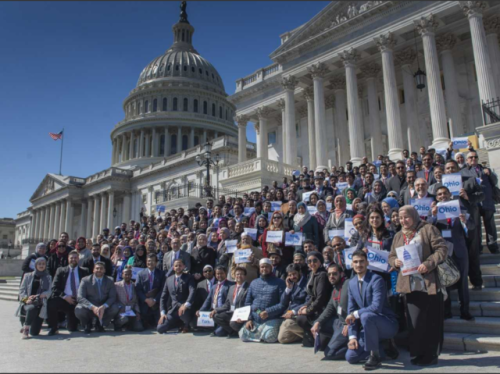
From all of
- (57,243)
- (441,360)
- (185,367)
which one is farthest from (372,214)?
(57,243)

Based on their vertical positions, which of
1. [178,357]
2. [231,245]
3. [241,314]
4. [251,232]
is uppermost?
[251,232]

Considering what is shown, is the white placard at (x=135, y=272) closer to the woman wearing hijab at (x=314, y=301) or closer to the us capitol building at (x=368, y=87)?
the woman wearing hijab at (x=314, y=301)

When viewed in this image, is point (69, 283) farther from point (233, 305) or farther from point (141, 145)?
point (141, 145)

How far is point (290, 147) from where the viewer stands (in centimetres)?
3106

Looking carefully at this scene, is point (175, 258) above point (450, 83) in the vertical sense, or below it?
below

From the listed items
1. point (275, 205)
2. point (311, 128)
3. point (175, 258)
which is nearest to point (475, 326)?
point (175, 258)

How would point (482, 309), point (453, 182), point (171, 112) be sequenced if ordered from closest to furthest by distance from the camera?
point (482, 309), point (453, 182), point (171, 112)

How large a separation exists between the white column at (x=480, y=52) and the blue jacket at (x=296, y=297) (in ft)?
56.6

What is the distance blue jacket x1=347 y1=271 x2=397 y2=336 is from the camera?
6.34m

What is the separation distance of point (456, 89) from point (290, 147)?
11346 millimetres

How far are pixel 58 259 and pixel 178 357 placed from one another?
21.4 ft

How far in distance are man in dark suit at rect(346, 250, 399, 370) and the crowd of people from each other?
0.02 meters

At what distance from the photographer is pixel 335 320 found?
23.1ft

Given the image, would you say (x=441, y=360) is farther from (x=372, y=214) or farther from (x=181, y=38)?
(x=181, y=38)
